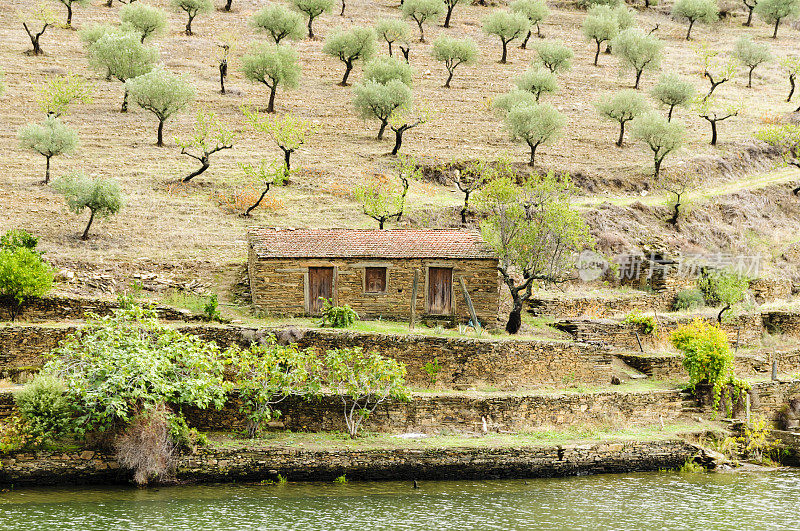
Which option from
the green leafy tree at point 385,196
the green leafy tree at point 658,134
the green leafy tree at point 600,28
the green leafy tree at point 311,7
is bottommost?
the green leafy tree at point 385,196

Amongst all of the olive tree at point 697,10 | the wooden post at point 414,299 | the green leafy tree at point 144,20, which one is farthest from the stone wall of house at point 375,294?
the olive tree at point 697,10

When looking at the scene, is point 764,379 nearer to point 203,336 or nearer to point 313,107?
point 203,336

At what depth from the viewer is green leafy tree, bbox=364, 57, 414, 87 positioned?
5742cm

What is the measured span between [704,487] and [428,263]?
1293 cm

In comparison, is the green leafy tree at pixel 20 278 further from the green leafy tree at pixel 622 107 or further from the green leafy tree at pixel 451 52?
the green leafy tree at pixel 451 52

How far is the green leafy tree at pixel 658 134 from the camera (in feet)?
164

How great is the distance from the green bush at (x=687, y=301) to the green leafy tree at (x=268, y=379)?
1923 cm

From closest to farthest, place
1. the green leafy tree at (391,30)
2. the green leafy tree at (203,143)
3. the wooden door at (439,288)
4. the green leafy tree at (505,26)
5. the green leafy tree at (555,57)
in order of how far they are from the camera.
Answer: the wooden door at (439,288) → the green leafy tree at (203,143) → the green leafy tree at (555,57) → the green leafy tree at (391,30) → the green leafy tree at (505,26)

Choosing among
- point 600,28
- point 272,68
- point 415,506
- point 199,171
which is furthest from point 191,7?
point 415,506

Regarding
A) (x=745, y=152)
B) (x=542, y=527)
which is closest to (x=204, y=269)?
(x=542, y=527)

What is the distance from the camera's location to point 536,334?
33.3m

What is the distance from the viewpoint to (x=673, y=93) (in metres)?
57.8

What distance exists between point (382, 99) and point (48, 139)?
64.6 feet

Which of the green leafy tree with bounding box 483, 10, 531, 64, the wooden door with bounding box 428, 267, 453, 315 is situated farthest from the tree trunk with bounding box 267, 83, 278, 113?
the wooden door with bounding box 428, 267, 453, 315
